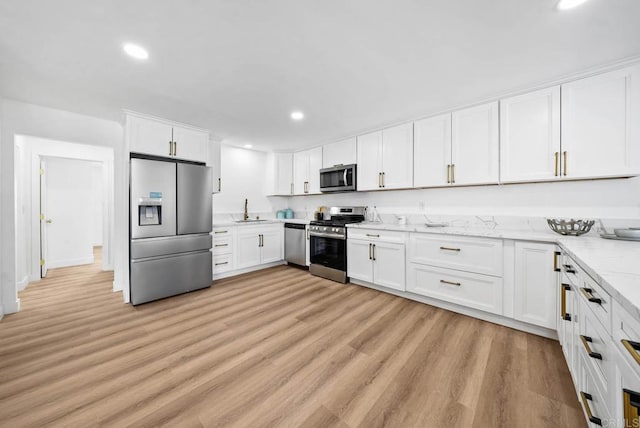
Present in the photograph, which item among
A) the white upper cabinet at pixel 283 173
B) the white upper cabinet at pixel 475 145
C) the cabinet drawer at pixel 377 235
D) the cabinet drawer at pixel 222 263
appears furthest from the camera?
the white upper cabinet at pixel 283 173

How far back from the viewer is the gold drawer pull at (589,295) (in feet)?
3.32

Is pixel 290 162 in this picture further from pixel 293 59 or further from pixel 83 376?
pixel 83 376

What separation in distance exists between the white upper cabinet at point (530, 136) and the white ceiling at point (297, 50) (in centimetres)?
20

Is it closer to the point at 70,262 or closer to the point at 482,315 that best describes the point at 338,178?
the point at 482,315

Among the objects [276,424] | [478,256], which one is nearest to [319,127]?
[478,256]

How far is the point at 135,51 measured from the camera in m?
1.80

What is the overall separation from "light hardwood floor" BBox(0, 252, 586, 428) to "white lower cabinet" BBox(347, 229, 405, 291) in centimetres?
46

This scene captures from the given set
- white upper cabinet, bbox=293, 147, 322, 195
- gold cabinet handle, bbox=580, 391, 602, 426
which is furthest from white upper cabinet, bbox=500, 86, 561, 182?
white upper cabinet, bbox=293, 147, 322, 195

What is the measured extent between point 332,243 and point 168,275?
2.35m

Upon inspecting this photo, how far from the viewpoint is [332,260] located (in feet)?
12.5

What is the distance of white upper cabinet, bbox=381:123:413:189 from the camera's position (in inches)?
126

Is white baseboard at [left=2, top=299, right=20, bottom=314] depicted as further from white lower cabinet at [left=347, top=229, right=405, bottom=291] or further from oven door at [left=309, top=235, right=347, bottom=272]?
white lower cabinet at [left=347, top=229, right=405, bottom=291]

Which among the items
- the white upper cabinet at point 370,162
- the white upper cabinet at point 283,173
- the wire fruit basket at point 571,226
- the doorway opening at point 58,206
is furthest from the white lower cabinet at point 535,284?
the doorway opening at point 58,206

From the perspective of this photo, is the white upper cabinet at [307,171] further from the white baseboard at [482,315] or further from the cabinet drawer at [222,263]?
the white baseboard at [482,315]
